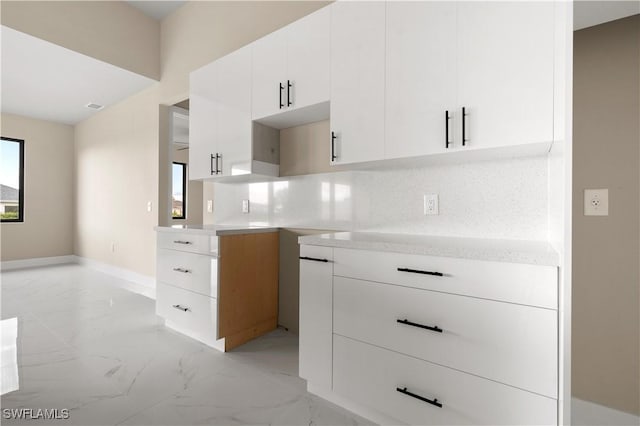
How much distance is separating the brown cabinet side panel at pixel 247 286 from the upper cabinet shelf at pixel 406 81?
58 centimetres

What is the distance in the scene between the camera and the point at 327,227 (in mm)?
2424

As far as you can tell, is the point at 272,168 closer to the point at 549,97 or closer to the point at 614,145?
the point at 549,97

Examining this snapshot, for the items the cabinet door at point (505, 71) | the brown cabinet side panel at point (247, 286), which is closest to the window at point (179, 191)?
the brown cabinet side panel at point (247, 286)

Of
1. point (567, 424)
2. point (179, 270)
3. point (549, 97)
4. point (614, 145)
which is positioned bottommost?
point (567, 424)

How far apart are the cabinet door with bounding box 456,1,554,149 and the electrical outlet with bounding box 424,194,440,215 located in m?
0.49

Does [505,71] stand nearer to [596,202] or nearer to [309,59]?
[596,202]

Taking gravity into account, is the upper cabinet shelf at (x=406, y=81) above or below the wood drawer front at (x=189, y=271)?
above

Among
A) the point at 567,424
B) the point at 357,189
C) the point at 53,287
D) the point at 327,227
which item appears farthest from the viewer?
the point at 53,287

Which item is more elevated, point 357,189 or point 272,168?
point 272,168

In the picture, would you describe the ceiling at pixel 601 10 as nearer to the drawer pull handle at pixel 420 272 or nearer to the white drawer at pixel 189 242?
the drawer pull handle at pixel 420 272

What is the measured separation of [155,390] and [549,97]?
240 centimetres

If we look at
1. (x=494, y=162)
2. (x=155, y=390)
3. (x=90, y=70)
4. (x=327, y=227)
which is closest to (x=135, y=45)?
(x=90, y=70)

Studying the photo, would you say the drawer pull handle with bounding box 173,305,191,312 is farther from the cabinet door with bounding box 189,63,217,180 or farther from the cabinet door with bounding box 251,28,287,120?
the cabinet door with bounding box 251,28,287,120

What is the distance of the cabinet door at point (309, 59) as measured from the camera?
1.97 meters
